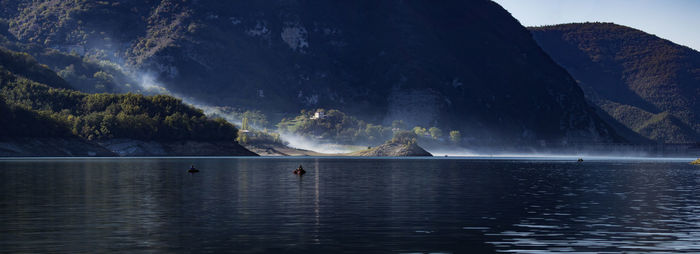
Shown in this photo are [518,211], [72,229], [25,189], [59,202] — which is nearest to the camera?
[72,229]

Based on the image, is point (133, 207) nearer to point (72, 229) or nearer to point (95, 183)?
point (72, 229)

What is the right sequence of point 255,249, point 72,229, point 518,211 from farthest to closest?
point 518,211, point 72,229, point 255,249

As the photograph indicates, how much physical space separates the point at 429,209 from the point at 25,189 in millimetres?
51978

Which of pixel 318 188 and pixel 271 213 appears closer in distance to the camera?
pixel 271 213

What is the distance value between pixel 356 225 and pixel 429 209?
1479cm

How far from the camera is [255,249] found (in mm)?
42125

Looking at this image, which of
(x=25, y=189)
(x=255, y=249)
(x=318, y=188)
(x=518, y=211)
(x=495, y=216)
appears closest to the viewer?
(x=255, y=249)

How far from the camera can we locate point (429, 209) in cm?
6750

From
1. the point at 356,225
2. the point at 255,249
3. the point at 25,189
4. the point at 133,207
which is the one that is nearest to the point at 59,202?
the point at 133,207

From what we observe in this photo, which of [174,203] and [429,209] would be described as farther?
[174,203]

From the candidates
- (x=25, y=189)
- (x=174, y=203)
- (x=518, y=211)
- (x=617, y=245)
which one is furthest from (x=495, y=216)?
(x=25, y=189)

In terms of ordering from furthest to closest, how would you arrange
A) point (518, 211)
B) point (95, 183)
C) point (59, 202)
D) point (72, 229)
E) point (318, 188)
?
point (95, 183)
point (318, 188)
point (59, 202)
point (518, 211)
point (72, 229)

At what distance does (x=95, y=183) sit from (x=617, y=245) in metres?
81.2

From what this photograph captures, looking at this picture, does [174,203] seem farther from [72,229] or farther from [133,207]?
[72,229]
